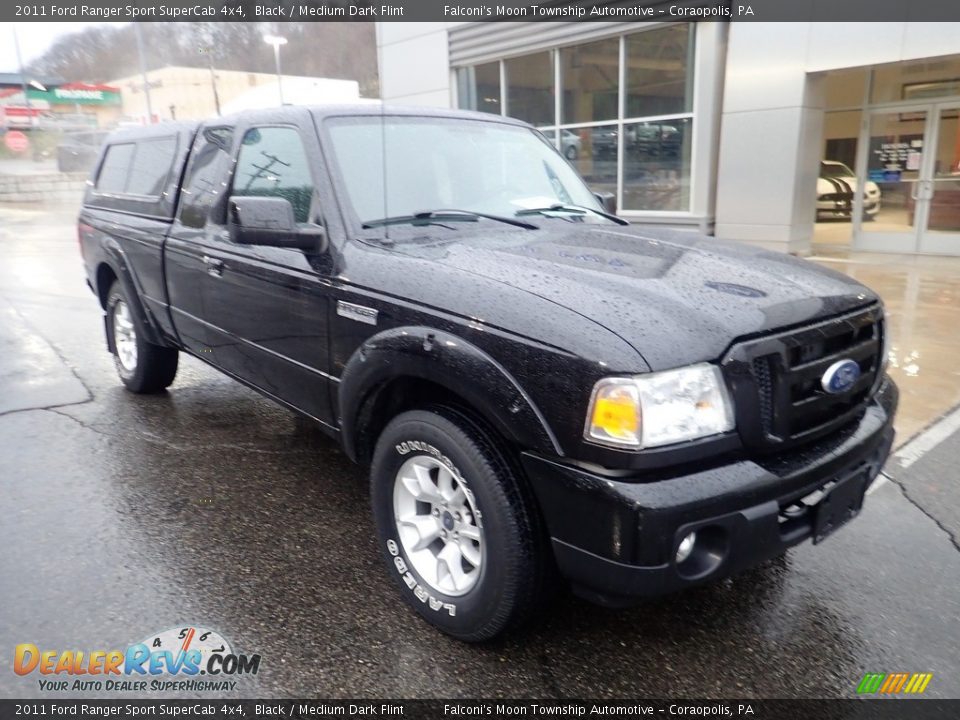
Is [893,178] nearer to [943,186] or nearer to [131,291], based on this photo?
[943,186]

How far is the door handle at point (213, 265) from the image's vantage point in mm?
3811

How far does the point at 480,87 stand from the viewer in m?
16.1

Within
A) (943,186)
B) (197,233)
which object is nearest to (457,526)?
(197,233)

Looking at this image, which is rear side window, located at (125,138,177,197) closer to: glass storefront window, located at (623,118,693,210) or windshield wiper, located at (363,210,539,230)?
windshield wiper, located at (363,210,539,230)

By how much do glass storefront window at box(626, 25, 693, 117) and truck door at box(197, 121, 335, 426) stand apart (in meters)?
10.3

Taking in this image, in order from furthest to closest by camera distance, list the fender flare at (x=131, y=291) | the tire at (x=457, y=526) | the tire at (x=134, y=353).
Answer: the tire at (x=134, y=353) < the fender flare at (x=131, y=291) < the tire at (x=457, y=526)

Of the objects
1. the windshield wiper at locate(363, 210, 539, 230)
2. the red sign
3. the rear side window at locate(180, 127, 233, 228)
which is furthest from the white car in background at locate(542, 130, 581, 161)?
the red sign

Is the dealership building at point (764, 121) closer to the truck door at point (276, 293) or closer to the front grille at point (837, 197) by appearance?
the front grille at point (837, 197)

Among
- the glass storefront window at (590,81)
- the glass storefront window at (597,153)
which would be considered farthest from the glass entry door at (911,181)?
the glass storefront window at (590,81)

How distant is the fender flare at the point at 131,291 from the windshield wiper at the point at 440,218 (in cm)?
255

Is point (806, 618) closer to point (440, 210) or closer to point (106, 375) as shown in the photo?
point (440, 210)

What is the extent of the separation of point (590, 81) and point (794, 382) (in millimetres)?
12830

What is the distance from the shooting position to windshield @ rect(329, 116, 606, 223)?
3225mm

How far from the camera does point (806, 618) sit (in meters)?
2.76
